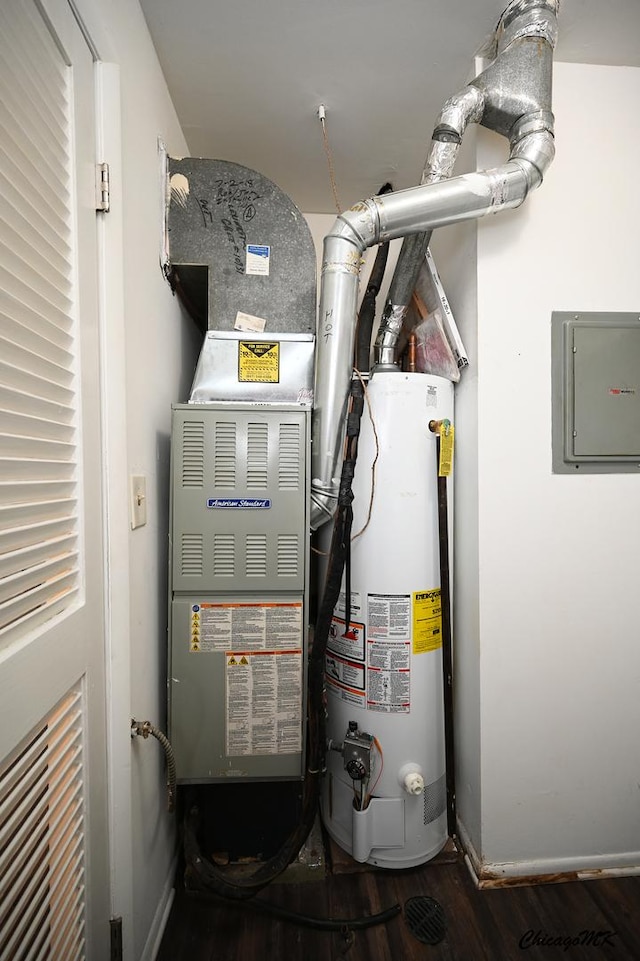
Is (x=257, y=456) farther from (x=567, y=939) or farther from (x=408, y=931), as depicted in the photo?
(x=567, y=939)

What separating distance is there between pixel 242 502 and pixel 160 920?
4.02ft

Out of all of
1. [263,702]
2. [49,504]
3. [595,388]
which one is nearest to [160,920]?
[263,702]

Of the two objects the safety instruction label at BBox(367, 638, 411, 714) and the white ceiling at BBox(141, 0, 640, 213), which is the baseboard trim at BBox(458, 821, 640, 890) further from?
the white ceiling at BBox(141, 0, 640, 213)

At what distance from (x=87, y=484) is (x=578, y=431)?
56.2 inches

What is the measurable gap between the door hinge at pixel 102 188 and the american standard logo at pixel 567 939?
222 centimetres

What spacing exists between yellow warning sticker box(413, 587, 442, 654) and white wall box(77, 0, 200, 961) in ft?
2.72

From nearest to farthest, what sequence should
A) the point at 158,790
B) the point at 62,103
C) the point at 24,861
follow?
the point at 24,861, the point at 62,103, the point at 158,790

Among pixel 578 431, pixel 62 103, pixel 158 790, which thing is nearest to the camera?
pixel 62 103

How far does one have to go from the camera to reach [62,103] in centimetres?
72

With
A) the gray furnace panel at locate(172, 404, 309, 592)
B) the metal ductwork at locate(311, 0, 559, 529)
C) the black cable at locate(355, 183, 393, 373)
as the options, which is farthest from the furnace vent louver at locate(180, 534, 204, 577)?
the black cable at locate(355, 183, 393, 373)

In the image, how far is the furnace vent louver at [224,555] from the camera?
3.69 feet

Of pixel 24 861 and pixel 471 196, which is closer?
pixel 24 861

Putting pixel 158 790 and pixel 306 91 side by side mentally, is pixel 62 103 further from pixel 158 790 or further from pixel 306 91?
pixel 158 790

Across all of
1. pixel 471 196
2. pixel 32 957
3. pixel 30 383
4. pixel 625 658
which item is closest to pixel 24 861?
pixel 32 957
